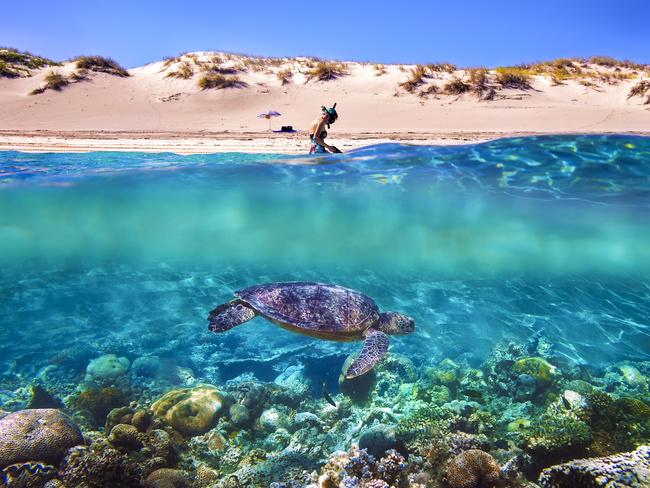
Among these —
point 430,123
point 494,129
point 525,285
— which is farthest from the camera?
point 430,123

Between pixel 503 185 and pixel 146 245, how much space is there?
25282 mm

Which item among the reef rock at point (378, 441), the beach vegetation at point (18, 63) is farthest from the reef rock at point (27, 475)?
the beach vegetation at point (18, 63)

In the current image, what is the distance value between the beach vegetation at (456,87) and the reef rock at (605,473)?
18.6 metres

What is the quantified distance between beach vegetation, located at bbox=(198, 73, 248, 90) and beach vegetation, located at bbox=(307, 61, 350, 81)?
4317mm

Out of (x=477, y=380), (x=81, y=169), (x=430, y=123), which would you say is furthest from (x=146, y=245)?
(x=477, y=380)

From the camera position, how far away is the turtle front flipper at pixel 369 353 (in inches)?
187

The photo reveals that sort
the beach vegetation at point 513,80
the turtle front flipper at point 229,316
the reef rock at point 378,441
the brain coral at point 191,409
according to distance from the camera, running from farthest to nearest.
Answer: the beach vegetation at point 513,80, the turtle front flipper at point 229,316, the brain coral at point 191,409, the reef rock at point 378,441

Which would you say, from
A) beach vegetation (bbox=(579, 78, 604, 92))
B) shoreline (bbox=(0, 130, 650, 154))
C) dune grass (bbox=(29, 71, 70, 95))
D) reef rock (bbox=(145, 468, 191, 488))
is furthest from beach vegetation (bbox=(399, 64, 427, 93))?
reef rock (bbox=(145, 468, 191, 488))

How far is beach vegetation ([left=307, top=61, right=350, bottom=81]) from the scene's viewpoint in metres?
21.5

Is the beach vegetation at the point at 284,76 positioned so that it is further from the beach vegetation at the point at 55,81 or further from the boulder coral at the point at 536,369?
the boulder coral at the point at 536,369

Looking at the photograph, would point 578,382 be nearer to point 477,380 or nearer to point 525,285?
point 477,380

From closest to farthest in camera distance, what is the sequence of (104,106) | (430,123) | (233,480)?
(233,480)
(430,123)
(104,106)

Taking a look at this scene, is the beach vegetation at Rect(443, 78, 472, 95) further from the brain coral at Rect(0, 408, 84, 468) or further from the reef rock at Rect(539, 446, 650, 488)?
the brain coral at Rect(0, 408, 84, 468)

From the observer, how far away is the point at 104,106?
18.7 meters
